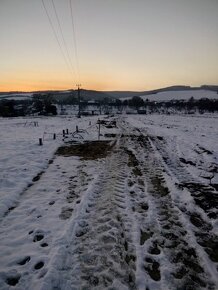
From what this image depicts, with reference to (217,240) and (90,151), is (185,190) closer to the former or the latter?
(217,240)

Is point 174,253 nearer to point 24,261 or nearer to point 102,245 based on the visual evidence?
point 102,245

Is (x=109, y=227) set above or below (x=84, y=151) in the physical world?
above

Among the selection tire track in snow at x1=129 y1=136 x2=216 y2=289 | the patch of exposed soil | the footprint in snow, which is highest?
tire track in snow at x1=129 y1=136 x2=216 y2=289

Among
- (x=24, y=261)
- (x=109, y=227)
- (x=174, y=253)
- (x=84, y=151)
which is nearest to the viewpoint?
(x=24, y=261)

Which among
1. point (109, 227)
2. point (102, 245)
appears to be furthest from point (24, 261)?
point (109, 227)

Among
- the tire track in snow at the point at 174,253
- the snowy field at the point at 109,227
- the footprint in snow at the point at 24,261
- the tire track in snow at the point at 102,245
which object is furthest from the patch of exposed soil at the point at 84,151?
the footprint in snow at the point at 24,261

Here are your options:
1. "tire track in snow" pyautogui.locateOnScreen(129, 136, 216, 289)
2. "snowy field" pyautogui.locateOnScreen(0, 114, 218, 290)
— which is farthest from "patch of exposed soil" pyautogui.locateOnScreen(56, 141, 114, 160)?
"tire track in snow" pyautogui.locateOnScreen(129, 136, 216, 289)

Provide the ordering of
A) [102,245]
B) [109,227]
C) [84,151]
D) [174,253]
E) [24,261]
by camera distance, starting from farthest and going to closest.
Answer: [84,151] → [109,227] → [102,245] → [174,253] → [24,261]

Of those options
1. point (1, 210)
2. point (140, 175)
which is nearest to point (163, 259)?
point (1, 210)

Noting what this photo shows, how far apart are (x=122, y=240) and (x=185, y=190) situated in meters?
3.89

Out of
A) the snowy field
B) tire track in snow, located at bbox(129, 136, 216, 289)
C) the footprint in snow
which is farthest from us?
the footprint in snow

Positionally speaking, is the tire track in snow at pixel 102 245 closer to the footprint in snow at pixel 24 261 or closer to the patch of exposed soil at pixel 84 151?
the footprint in snow at pixel 24 261

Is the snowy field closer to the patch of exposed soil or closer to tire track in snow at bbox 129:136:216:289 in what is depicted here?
tire track in snow at bbox 129:136:216:289

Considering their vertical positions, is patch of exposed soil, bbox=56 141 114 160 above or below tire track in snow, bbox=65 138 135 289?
below
